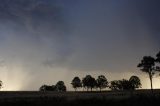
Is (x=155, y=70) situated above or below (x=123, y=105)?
above

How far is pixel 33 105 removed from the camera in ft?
146

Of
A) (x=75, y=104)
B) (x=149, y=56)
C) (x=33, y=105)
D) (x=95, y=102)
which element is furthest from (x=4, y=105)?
(x=149, y=56)

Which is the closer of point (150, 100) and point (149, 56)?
point (150, 100)

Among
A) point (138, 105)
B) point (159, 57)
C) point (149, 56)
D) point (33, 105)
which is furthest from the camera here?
point (149, 56)

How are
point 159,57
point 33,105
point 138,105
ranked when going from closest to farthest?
point 138,105 < point 33,105 < point 159,57

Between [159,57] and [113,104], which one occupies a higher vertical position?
[159,57]

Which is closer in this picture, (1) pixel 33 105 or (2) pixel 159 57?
(1) pixel 33 105

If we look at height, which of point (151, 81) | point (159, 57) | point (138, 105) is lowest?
point (138, 105)

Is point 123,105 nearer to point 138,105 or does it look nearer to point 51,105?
point 138,105

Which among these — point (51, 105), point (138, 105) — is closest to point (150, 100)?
point (138, 105)

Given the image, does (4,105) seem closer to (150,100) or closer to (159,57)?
(150,100)

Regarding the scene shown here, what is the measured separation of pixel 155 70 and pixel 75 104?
9084cm

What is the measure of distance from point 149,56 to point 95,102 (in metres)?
91.5

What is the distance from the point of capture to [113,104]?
4403 centimetres
